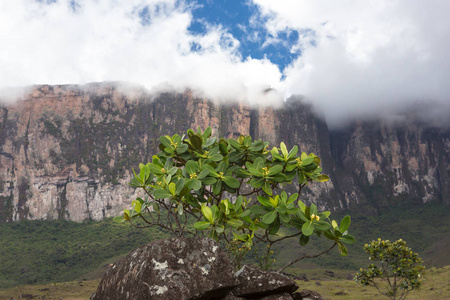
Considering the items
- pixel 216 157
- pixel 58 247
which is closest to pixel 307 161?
pixel 216 157

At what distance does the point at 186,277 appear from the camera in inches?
181

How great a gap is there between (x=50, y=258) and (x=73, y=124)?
300 ft

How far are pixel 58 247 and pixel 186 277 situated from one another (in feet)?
476

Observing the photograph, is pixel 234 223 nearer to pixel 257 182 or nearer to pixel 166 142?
pixel 257 182

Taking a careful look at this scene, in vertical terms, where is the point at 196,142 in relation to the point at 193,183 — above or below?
above

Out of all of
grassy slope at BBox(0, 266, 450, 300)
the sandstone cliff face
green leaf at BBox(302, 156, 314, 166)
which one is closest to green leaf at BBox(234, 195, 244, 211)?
green leaf at BBox(302, 156, 314, 166)

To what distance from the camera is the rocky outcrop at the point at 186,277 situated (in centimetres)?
455

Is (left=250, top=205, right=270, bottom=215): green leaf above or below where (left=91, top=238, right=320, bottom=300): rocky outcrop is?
above

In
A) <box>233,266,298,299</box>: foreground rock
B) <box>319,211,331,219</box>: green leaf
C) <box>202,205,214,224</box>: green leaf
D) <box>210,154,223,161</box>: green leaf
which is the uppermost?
<box>210,154,223,161</box>: green leaf

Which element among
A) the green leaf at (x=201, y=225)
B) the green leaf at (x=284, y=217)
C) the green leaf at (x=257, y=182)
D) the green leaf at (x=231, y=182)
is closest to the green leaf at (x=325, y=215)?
the green leaf at (x=284, y=217)

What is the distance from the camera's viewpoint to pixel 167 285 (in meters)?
4.52

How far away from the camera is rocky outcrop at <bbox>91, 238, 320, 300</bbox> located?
4.55 m

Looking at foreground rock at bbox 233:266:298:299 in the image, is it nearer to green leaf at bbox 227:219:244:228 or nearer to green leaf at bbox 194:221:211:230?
green leaf at bbox 227:219:244:228

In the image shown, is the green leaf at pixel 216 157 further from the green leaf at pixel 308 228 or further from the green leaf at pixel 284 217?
the green leaf at pixel 308 228
